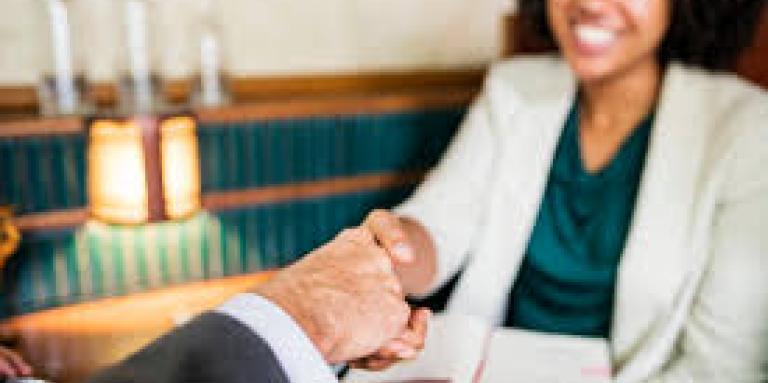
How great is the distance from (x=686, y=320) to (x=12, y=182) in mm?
1176

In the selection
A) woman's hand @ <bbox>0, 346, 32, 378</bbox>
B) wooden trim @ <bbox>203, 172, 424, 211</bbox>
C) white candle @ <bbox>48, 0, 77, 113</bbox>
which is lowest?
woman's hand @ <bbox>0, 346, 32, 378</bbox>

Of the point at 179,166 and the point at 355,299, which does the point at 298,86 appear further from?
the point at 355,299

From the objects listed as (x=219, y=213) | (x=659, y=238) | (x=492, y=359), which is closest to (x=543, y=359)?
(x=492, y=359)

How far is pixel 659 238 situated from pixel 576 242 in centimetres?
17

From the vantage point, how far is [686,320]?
1.10m

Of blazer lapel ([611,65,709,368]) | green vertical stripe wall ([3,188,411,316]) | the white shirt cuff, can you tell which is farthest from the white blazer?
the white shirt cuff

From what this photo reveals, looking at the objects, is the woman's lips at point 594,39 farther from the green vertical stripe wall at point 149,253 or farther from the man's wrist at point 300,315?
the man's wrist at point 300,315

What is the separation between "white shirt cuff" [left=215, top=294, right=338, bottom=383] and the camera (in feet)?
1.83

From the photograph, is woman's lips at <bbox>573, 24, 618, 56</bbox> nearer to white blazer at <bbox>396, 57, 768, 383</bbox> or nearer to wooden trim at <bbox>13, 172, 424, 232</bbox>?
white blazer at <bbox>396, 57, 768, 383</bbox>

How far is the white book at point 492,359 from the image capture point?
846 millimetres

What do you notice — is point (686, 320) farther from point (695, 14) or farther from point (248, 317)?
point (248, 317)

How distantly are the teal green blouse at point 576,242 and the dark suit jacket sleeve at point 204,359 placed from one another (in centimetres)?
80

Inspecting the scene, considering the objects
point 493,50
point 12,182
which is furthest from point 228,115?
point 493,50

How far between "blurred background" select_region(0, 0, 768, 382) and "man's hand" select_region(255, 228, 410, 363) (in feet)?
1.45
